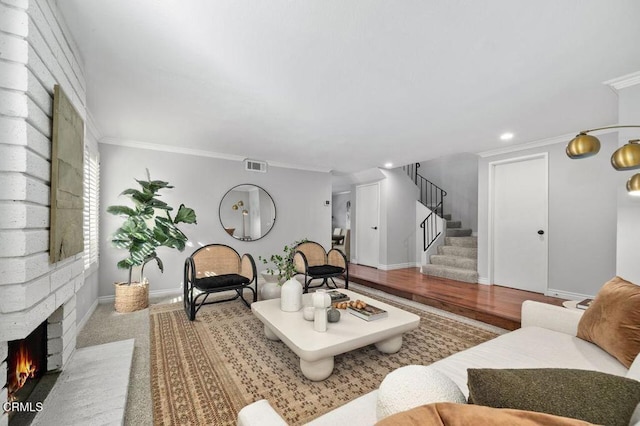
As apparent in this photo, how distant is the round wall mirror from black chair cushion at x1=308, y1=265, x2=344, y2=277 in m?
1.53

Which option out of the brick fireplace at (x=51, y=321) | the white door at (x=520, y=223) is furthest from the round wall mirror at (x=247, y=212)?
the white door at (x=520, y=223)

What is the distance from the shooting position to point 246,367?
224 centimetres

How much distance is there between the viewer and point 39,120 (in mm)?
1374

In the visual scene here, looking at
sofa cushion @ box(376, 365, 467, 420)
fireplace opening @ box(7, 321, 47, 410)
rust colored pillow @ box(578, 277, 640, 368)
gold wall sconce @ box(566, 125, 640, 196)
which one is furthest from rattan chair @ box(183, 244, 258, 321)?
gold wall sconce @ box(566, 125, 640, 196)

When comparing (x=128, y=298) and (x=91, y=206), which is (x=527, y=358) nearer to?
(x=128, y=298)

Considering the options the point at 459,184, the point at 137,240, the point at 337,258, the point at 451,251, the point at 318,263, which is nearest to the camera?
the point at 137,240

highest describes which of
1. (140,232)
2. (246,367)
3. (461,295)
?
(140,232)

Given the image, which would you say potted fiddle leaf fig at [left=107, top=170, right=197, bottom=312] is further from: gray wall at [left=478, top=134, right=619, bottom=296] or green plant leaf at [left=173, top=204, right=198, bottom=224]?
gray wall at [left=478, top=134, right=619, bottom=296]

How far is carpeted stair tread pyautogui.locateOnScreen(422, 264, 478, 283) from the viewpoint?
486 centimetres

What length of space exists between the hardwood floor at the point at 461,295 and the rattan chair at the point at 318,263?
2.86ft

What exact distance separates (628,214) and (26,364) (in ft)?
14.5

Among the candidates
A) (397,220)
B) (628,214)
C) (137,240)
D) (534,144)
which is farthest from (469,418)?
(397,220)

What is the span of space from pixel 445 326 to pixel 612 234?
2.52 m

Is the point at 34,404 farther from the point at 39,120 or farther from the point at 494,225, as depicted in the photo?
the point at 494,225
